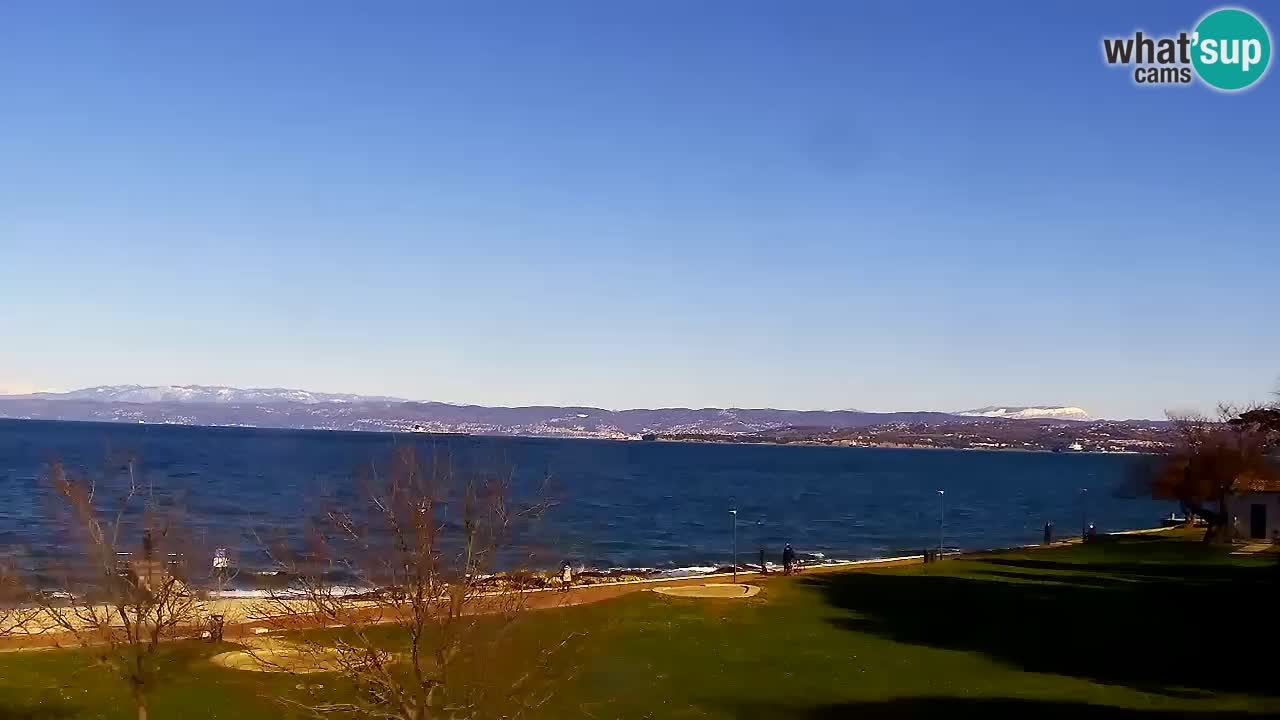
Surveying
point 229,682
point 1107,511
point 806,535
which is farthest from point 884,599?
point 1107,511

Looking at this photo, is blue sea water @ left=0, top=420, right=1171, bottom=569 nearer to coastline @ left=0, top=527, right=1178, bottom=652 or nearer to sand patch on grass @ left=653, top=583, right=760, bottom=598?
coastline @ left=0, top=527, right=1178, bottom=652

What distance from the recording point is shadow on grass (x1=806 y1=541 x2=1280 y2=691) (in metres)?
28.1

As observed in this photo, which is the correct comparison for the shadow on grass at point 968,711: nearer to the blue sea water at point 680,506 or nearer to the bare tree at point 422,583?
the bare tree at point 422,583

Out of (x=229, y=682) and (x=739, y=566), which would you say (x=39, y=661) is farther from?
(x=739, y=566)

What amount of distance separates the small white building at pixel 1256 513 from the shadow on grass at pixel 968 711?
41.1 meters

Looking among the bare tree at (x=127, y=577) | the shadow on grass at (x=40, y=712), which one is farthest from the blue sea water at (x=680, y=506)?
the shadow on grass at (x=40, y=712)

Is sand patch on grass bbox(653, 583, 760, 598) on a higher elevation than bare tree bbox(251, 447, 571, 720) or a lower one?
lower

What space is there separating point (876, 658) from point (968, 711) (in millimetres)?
6295

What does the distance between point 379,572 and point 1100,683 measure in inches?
720

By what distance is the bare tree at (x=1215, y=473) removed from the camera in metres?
59.3

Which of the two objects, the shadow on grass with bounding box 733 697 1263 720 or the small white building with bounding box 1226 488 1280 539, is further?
the small white building with bounding box 1226 488 1280 539

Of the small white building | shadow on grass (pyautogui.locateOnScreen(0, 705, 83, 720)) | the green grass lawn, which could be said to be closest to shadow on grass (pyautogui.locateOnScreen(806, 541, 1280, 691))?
the green grass lawn

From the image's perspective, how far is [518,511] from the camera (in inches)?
619

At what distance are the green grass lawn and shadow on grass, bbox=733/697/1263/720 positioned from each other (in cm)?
8
